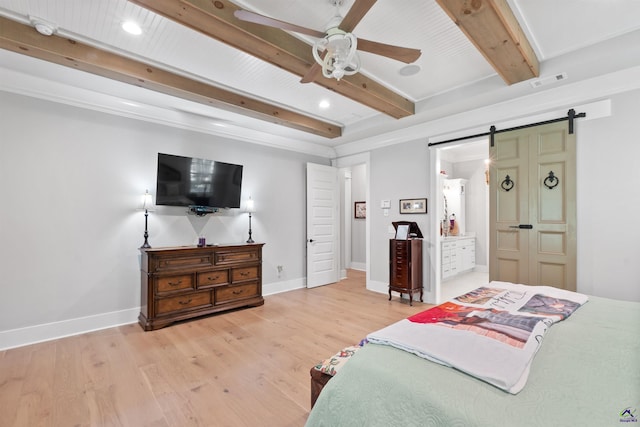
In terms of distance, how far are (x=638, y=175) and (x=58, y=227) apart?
19.8ft

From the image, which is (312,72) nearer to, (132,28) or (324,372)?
(132,28)

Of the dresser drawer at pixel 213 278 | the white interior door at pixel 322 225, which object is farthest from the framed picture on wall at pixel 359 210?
the dresser drawer at pixel 213 278

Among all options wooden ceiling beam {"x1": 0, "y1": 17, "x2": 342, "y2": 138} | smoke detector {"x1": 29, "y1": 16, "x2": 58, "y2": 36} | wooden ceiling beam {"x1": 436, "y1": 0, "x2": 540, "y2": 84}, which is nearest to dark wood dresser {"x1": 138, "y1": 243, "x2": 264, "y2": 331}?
wooden ceiling beam {"x1": 0, "y1": 17, "x2": 342, "y2": 138}

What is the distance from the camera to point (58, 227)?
310cm

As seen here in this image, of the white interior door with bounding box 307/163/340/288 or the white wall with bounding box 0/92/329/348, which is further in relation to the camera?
the white interior door with bounding box 307/163/340/288

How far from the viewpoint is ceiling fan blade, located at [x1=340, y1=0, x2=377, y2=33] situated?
1.67 m

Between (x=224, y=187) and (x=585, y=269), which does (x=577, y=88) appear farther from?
(x=224, y=187)

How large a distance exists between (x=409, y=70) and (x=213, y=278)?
3.45m

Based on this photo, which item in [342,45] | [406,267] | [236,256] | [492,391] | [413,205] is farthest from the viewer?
[413,205]

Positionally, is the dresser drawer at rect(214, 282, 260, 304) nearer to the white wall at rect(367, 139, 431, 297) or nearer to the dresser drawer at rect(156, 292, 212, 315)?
the dresser drawer at rect(156, 292, 212, 315)

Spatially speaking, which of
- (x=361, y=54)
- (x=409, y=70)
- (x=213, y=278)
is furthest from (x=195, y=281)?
(x=409, y=70)

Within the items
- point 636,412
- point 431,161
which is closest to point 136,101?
point 431,161

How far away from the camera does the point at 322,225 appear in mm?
5527

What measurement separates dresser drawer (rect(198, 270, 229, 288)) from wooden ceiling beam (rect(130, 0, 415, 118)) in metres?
2.65
